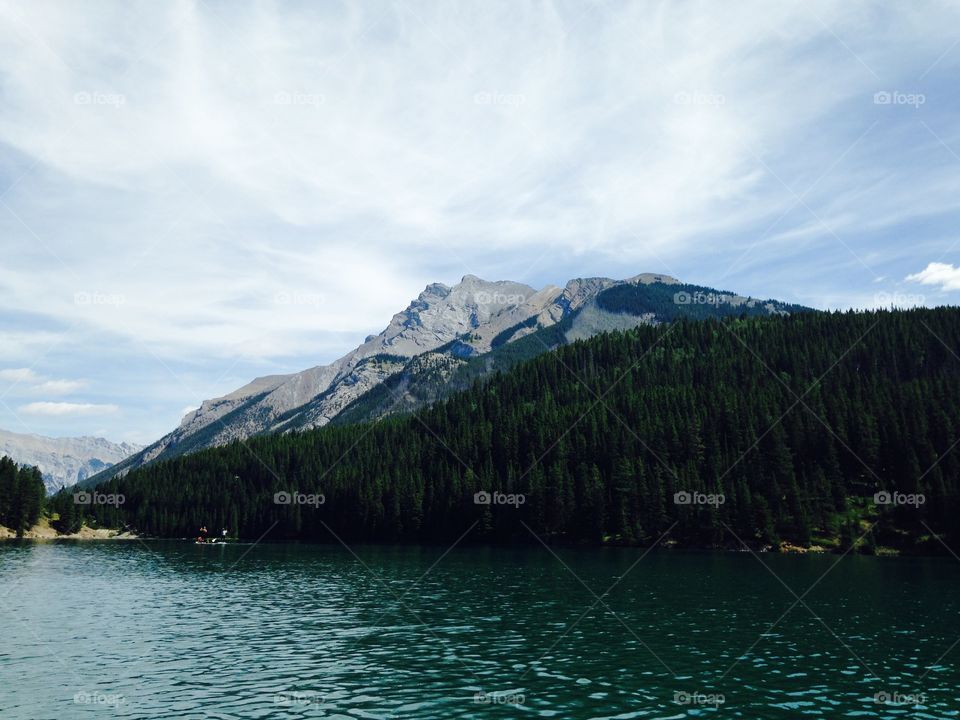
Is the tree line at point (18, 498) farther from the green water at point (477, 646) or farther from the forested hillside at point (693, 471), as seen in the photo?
the green water at point (477, 646)

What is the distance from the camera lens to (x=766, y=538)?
425 feet

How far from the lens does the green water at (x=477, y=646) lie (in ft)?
102

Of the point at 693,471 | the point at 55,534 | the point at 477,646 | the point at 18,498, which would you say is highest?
the point at 18,498

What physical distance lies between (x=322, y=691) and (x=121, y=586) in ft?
183

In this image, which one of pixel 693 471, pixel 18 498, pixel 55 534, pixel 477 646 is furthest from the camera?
pixel 55 534

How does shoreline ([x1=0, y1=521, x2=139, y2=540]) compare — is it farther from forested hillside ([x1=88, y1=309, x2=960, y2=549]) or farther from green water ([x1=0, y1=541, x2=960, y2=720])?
green water ([x1=0, y1=541, x2=960, y2=720])

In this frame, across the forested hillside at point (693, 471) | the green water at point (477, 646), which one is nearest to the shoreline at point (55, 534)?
the forested hillside at point (693, 471)

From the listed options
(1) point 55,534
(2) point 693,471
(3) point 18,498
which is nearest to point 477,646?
(2) point 693,471

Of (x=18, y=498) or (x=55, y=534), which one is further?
(x=55, y=534)

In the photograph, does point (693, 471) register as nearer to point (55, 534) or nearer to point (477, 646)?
point (477, 646)

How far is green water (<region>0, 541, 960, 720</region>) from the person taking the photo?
31141mm

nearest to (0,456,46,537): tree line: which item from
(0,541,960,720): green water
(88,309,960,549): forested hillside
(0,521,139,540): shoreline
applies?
(0,521,139,540): shoreline

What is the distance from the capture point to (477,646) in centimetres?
4359

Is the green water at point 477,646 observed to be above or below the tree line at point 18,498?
below
